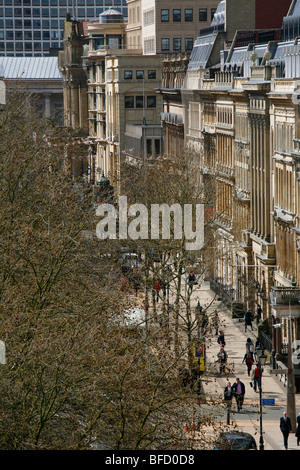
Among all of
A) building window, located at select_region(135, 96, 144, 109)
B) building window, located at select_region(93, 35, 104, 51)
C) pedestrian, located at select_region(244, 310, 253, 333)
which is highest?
building window, located at select_region(93, 35, 104, 51)

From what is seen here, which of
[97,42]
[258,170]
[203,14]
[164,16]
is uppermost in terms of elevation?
[203,14]

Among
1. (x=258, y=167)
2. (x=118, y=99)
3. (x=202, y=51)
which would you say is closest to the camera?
(x=258, y=167)

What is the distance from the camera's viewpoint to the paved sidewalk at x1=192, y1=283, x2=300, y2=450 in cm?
4979

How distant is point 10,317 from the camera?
112 ft

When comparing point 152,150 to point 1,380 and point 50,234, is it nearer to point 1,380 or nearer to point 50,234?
point 50,234

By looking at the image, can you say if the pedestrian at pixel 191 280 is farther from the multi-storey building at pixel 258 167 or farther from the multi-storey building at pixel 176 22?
the multi-storey building at pixel 176 22

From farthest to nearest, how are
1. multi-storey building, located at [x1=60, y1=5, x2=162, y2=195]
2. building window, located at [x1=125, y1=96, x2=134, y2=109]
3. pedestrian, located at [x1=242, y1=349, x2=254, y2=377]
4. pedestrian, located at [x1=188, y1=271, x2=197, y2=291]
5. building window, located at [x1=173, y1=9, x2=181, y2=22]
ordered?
building window, located at [x1=125, y1=96, x2=134, y2=109], building window, located at [x1=173, y1=9, x2=181, y2=22], multi-storey building, located at [x1=60, y1=5, x2=162, y2=195], pedestrian, located at [x1=188, y1=271, x2=197, y2=291], pedestrian, located at [x1=242, y1=349, x2=254, y2=377]

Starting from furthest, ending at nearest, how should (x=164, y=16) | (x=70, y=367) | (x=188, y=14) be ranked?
(x=164, y=16), (x=188, y=14), (x=70, y=367)

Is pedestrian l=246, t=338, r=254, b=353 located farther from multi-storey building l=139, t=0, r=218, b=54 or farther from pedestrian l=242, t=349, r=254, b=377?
multi-storey building l=139, t=0, r=218, b=54

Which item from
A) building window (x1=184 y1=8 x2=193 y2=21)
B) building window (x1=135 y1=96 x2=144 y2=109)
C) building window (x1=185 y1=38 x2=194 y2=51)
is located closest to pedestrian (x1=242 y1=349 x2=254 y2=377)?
building window (x1=185 y1=38 x2=194 y2=51)

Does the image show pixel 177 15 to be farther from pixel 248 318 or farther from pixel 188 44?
pixel 248 318

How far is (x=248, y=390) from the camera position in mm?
60250

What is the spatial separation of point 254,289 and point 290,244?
9.71m

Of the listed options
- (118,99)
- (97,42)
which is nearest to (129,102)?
(118,99)
